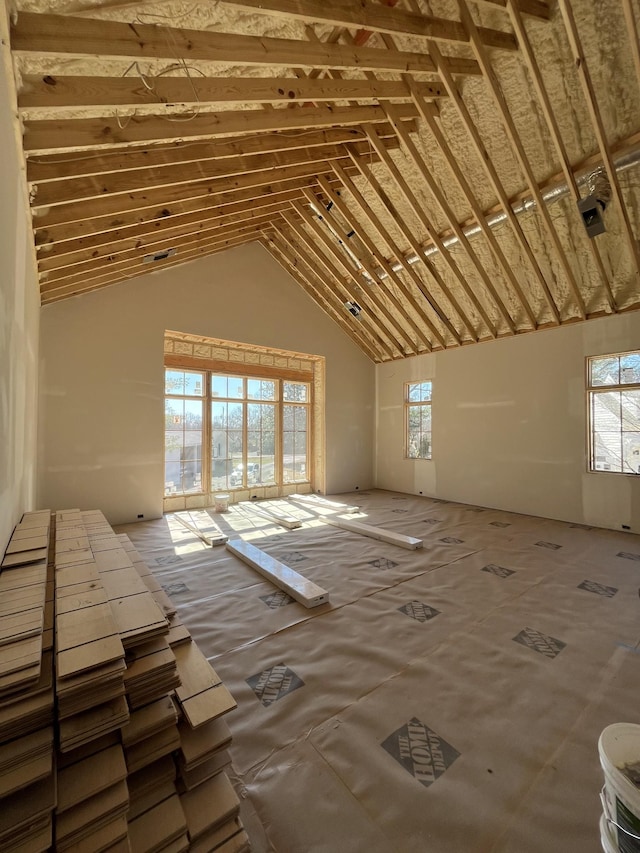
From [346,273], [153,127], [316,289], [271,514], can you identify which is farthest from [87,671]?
[316,289]

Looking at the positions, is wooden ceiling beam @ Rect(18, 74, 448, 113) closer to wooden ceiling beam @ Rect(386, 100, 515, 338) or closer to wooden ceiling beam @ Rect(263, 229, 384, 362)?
wooden ceiling beam @ Rect(386, 100, 515, 338)

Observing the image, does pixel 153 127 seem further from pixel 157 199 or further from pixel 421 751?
pixel 421 751

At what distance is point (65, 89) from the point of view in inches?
76.6

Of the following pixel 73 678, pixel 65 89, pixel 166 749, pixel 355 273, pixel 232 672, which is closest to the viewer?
pixel 73 678

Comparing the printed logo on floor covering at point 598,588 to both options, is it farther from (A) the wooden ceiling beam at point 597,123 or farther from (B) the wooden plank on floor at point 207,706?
(A) the wooden ceiling beam at point 597,123

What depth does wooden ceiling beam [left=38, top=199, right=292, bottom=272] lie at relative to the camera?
356 cm

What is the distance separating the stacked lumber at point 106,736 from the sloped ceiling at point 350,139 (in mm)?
2635

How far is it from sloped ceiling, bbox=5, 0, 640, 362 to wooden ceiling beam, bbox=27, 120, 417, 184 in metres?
0.02

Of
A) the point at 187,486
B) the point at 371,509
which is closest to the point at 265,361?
the point at 187,486

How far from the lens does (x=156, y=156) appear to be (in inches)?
109

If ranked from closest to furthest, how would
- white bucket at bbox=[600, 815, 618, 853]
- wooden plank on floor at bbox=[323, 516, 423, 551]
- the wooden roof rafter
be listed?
white bucket at bbox=[600, 815, 618, 853] → wooden plank on floor at bbox=[323, 516, 423, 551] → the wooden roof rafter

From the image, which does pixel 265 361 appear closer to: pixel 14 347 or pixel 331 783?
pixel 14 347

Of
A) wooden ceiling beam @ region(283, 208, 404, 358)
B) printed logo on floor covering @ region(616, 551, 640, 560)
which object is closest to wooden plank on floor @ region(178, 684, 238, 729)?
printed logo on floor covering @ region(616, 551, 640, 560)

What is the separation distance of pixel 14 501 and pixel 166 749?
2231mm
